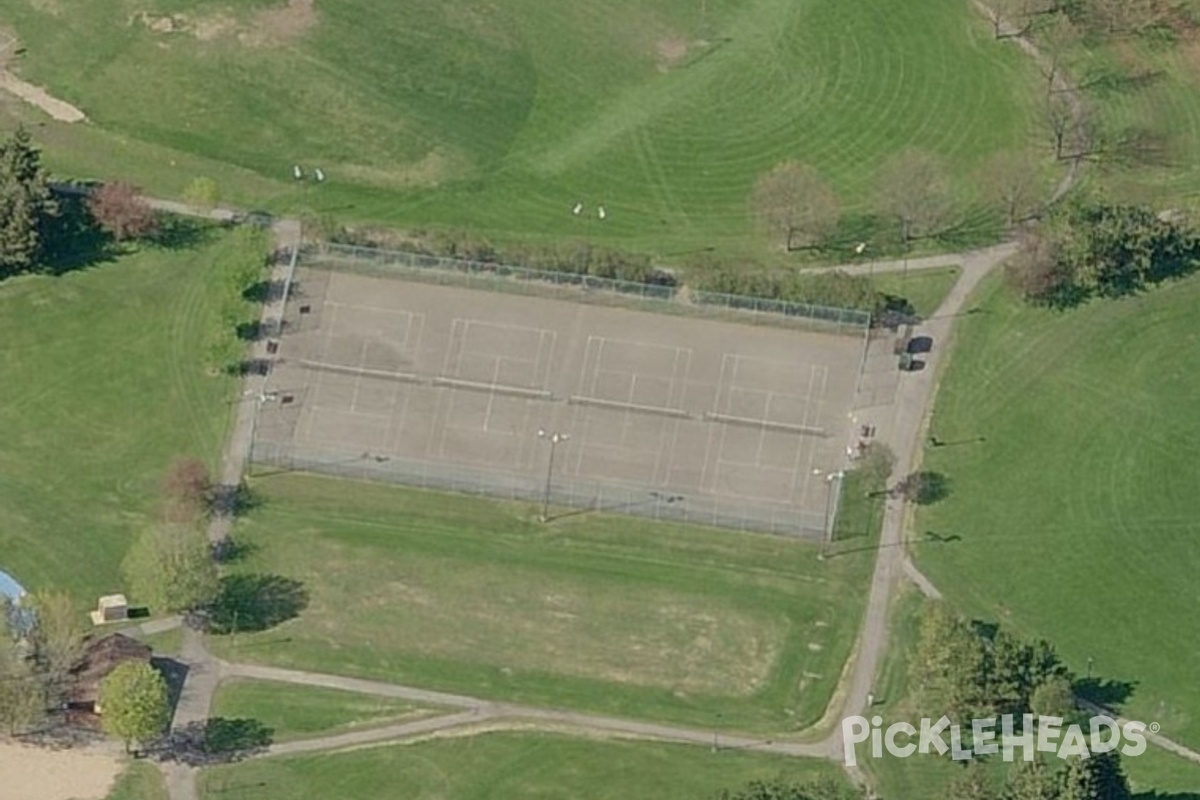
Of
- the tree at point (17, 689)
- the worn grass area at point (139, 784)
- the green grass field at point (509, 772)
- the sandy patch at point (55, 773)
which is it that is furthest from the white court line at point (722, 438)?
the tree at point (17, 689)

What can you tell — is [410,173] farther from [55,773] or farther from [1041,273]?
[55,773]

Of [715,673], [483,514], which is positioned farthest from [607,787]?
[483,514]

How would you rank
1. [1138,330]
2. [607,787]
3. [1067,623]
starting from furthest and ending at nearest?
1. [1138,330]
2. [1067,623]
3. [607,787]

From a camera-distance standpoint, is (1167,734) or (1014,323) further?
(1014,323)

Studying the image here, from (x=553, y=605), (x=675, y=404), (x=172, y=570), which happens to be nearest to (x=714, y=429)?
(x=675, y=404)

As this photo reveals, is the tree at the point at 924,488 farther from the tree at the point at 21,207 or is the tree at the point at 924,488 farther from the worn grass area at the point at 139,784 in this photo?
the tree at the point at 21,207

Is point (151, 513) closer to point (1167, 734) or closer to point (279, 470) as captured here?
point (279, 470)

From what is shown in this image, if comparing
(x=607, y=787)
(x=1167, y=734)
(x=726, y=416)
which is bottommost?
(x=607, y=787)
